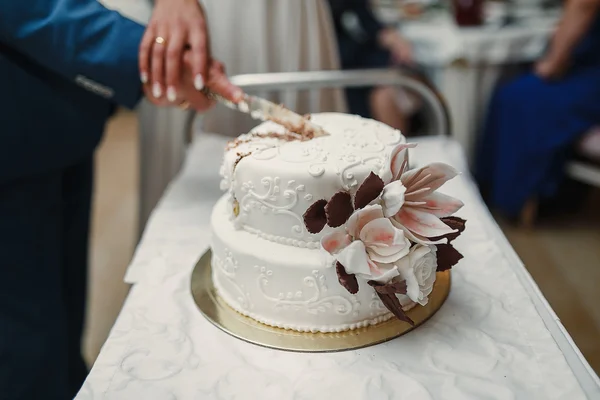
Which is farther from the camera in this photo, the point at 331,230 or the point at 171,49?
the point at 171,49

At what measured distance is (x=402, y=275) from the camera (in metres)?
0.75

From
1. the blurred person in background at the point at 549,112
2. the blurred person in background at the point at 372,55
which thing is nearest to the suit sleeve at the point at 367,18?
the blurred person in background at the point at 372,55

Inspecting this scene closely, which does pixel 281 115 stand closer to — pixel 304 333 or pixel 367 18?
pixel 304 333

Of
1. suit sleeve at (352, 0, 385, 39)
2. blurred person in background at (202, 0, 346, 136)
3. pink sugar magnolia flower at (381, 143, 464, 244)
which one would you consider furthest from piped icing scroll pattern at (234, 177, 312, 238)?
suit sleeve at (352, 0, 385, 39)

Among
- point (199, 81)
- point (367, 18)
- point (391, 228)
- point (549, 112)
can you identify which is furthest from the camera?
point (367, 18)

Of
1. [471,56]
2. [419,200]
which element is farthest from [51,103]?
[471,56]

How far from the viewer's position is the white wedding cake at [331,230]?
74 centimetres

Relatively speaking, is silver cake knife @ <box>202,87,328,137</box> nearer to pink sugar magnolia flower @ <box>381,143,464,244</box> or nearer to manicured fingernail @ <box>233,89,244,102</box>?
manicured fingernail @ <box>233,89,244,102</box>

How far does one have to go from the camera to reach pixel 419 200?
772mm

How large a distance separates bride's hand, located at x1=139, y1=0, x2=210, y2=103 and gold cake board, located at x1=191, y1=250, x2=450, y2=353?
0.34m

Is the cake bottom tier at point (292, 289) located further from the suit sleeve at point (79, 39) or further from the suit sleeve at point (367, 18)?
the suit sleeve at point (367, 18)

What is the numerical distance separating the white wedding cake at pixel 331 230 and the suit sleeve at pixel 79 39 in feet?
0.88

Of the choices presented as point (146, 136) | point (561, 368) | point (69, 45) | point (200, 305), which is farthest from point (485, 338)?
point (146, 136)

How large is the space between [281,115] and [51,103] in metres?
0.39
